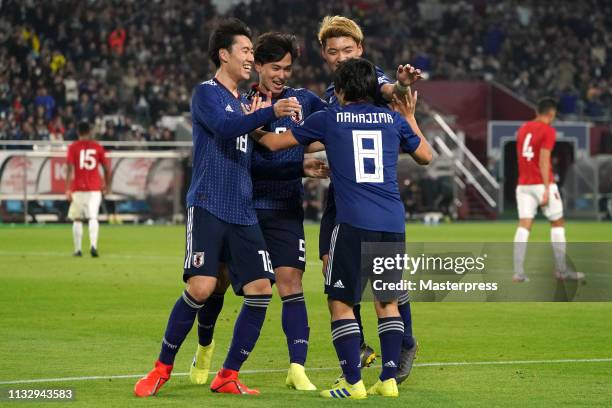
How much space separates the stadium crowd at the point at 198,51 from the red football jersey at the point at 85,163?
44.3 feet

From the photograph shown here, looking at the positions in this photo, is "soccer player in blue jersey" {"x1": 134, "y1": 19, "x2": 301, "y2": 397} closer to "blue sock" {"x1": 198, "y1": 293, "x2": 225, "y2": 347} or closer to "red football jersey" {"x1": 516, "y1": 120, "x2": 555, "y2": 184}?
"blue sock" {"x1": 198, "y1": 293, "x2": 225, "y2": 347}

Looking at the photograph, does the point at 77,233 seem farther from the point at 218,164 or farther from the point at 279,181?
the point at 218,164

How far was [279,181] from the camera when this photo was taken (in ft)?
27.9

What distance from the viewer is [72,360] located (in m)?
9.47

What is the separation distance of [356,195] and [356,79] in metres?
0.71

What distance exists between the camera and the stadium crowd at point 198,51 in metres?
37.2

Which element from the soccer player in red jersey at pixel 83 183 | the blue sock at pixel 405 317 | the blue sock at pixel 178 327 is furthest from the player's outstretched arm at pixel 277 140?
the soccer player in red jersey at pixel 83 183

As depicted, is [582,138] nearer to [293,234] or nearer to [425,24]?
[425,24]

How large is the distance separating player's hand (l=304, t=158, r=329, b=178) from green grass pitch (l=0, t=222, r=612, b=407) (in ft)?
4.60

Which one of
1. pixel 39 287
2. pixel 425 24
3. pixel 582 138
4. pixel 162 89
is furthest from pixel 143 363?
pixel 425 24

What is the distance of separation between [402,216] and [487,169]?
107 feet

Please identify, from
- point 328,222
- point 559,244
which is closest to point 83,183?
point 559,244

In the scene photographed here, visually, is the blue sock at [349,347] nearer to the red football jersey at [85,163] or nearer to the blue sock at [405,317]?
the blue sock at [405,317]

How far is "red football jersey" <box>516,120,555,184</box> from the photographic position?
17.0 m
